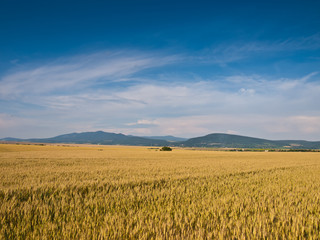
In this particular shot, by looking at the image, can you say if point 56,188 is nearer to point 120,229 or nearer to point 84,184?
point 84,184

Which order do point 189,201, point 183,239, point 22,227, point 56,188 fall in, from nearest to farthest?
point 183,239 < point 22,227 < point 189,201 < point 56,188

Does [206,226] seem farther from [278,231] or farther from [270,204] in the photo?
[270,204]

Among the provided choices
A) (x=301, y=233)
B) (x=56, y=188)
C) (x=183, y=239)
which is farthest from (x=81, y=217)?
(x=301, y=233)

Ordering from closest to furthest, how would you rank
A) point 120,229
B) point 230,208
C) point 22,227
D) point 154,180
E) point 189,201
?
point 120,229 → point 22,227 → point 230,208 → point 189,201 → point 154,180

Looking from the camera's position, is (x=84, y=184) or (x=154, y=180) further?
(x=154, y=180)

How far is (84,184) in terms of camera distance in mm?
8266

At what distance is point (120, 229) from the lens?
367cm

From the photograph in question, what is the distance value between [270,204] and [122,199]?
420cm

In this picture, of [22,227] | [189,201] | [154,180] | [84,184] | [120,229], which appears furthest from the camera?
[154,180]

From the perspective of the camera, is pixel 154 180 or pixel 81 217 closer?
pixel 81 217

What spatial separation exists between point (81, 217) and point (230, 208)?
144 inches

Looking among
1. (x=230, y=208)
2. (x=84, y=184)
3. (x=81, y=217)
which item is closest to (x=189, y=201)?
(x=230, y=208)

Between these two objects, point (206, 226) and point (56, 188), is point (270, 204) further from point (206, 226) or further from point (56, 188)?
point (56, 188)

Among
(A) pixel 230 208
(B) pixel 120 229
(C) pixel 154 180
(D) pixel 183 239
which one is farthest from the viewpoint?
(C) pixel 154 180
